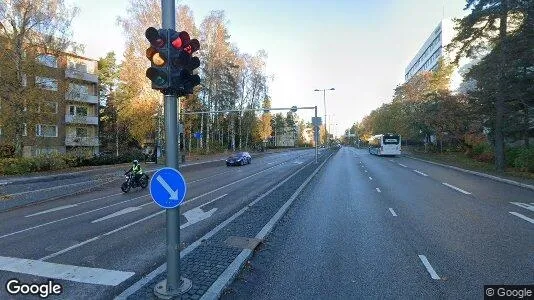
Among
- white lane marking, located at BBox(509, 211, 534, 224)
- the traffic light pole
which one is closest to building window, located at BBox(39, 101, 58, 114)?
the traffic light pole

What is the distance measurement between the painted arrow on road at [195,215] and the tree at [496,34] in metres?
20.2

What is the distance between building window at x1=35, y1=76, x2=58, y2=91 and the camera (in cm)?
2725

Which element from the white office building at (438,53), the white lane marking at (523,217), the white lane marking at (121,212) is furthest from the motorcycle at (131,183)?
the white office building at (438,53)

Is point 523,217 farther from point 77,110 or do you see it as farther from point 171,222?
point 77,110

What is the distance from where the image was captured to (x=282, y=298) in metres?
5.05

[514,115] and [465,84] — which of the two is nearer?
[514,115]

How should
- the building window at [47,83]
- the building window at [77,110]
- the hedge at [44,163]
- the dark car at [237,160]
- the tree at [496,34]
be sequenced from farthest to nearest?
the building window at [77,110] → the dark car at [237,160] → the building window at [47,83] → the hedge at [44,163] → the tree at [496,34]

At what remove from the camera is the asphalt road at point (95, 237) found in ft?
19.3

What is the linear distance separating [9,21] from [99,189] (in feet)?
56.1

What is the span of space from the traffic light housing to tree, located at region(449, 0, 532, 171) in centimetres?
2263

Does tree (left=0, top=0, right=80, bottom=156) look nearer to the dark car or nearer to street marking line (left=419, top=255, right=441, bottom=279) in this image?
the dark car

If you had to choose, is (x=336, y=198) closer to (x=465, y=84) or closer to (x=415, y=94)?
(x=415, y=94)

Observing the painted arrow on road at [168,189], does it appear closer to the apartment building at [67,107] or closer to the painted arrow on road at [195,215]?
the painted arrow on road at [195,215]

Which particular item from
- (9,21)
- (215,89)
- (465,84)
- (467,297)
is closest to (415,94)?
(465,84)
